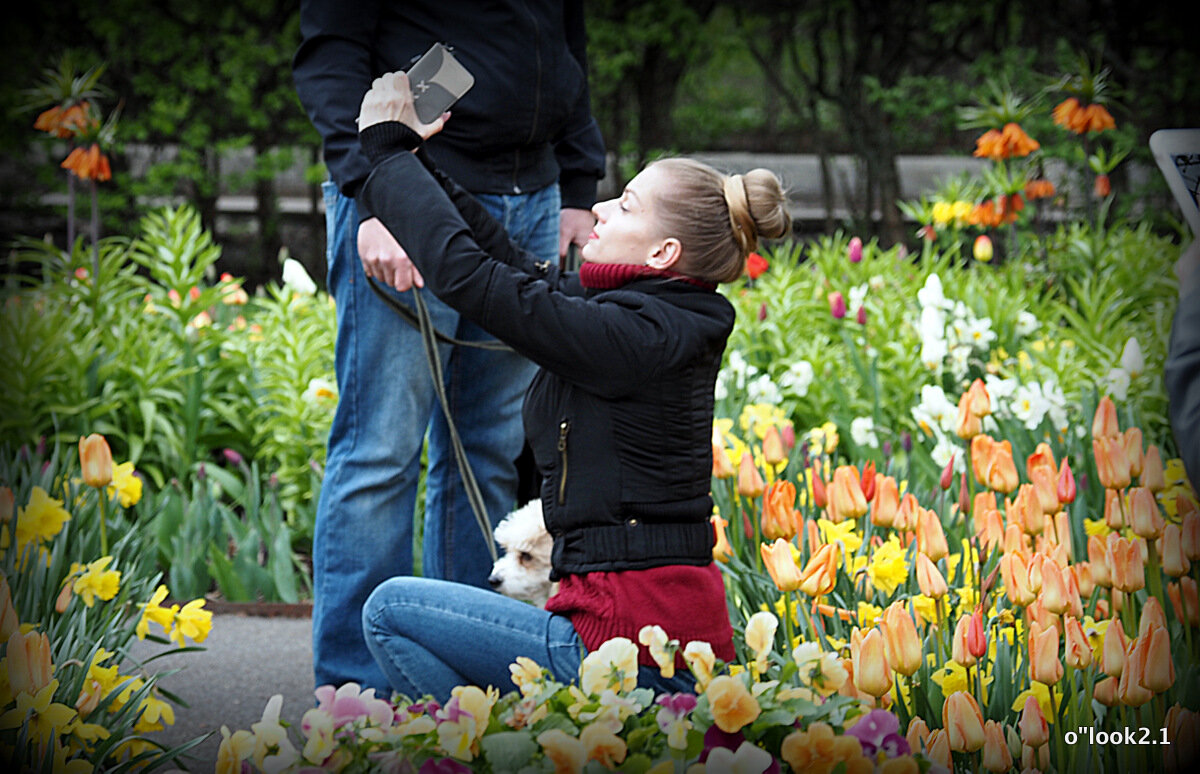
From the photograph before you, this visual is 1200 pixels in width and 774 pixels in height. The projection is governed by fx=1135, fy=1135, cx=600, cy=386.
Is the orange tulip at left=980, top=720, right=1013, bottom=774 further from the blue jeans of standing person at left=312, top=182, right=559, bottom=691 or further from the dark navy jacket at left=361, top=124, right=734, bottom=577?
the blue jeans of standing person at left=312, top=182, right=559, bottom=691

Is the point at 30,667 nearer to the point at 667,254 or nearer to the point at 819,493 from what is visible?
the point at 667,254

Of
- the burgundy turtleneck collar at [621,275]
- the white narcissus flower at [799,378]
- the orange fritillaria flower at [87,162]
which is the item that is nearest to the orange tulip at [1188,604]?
the burgundy turtleneck collar at [621,275]

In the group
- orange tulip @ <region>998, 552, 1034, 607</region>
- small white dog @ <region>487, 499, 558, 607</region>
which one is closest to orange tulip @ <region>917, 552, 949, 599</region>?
orange tulip @ <region>998, 552, 1034, 607</region>

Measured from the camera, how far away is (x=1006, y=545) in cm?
164

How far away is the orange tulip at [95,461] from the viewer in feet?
6.68

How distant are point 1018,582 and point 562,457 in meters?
0.64

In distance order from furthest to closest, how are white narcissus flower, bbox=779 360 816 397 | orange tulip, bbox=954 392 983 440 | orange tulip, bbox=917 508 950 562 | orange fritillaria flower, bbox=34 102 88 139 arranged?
orange fritillaria flower, bbox=34 102 88 139 → white narcissus flower, bbox=779 360 816 397 → orange tulip, bbox=954 392 983 440 → orange tulip, bbox=917 508 950 562

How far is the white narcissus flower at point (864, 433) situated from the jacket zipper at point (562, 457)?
69.2 inches

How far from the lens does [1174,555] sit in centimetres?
158

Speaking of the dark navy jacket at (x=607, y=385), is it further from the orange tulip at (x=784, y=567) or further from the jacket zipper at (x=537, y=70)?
the jacket zipper at (x=537, y=70)

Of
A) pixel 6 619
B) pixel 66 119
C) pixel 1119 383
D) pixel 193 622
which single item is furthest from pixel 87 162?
pixel 1119 383

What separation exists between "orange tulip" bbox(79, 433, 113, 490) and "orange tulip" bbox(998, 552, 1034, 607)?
143cm

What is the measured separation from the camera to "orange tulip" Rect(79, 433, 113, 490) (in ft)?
6.68

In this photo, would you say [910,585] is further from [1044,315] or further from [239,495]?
[1044,315]
